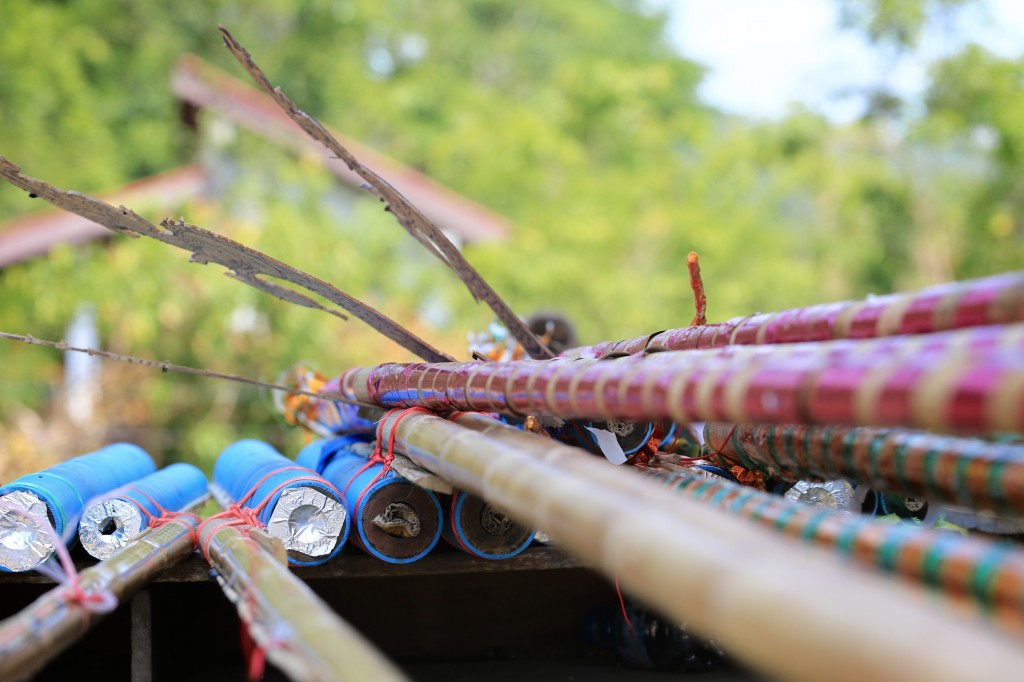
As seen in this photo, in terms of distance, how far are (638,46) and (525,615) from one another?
2575 centimetres

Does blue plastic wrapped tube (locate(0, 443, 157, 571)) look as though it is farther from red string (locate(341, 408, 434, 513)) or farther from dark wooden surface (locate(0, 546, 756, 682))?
red string (locate(341, 408, 434, 513))

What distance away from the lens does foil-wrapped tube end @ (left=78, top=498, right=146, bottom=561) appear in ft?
7.39

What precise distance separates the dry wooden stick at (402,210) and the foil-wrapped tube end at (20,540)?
939 millimetres

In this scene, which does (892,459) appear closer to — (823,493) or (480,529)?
(823,493)

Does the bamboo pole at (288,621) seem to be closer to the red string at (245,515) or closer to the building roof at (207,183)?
the red string at (245,515)

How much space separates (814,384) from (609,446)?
0.98 metres

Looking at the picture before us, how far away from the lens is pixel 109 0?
20281 millimetres

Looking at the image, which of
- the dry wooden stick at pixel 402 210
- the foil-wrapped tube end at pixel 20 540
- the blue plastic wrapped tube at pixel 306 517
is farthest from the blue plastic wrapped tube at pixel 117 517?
the dry wooden stick at pixel 402 210

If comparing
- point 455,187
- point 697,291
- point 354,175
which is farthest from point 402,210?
point 455,187

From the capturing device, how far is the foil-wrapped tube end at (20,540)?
2137 millimetres

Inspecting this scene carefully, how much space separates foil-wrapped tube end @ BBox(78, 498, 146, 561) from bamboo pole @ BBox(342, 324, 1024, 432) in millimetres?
937

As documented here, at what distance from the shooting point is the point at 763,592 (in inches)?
36.8

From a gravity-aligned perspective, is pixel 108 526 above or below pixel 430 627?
above

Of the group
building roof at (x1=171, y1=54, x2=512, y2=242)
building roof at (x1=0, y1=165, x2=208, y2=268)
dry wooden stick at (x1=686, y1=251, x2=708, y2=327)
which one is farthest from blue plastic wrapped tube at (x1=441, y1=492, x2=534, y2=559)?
building roof at (x1=171, y1=54, x2=512, y2=242)
